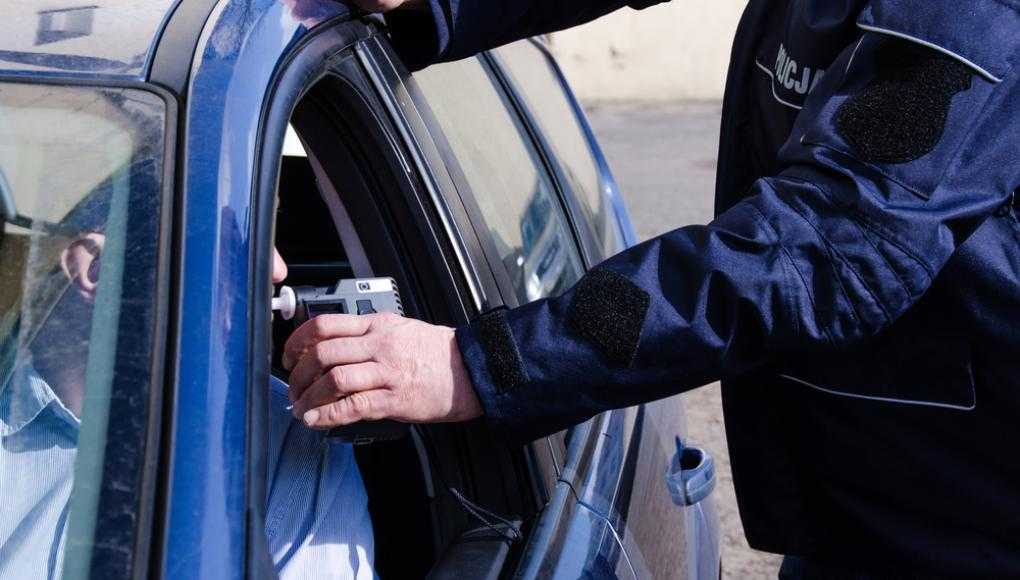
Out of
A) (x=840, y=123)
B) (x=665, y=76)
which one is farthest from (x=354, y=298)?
(x=665, y=76)

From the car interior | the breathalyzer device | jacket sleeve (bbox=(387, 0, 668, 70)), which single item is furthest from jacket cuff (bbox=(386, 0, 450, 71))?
the breathalyzer device

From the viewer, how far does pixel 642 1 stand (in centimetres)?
197

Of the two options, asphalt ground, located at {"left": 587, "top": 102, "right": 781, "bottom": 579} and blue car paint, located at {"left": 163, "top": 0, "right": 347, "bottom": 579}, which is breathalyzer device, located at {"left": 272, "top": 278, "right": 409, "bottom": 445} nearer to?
blue car paint, located at {"left": 163, "top": 0, "right": 347, "bottom": 579}

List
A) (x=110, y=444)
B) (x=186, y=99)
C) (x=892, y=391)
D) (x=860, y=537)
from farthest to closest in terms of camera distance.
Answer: (x=860, y=537), (x=892, y=391), (x=186, y=99), (x=110, y=444)

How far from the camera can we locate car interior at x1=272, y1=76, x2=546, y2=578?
5.12ft

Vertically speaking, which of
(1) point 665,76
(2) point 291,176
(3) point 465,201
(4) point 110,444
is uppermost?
(1) point 665,76

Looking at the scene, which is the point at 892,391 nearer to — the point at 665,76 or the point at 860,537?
the point at 860,537

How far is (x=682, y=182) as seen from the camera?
8.30m

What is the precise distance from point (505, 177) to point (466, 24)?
0.40m

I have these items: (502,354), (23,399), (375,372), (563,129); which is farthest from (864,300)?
(563,129)

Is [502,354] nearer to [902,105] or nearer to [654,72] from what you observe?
[902,105]

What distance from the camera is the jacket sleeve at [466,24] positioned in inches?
67.7

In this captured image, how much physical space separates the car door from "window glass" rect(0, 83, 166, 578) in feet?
2.51

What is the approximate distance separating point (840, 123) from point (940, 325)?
27 centimetres
